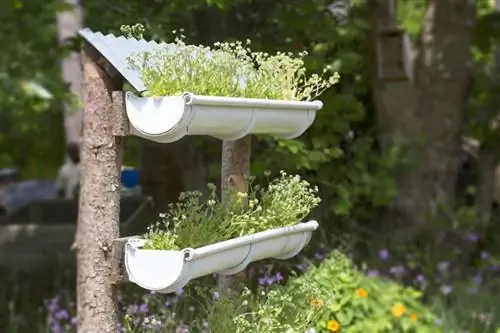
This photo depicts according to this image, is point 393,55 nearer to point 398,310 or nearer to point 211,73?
point 398,310

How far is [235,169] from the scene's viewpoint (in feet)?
12.3

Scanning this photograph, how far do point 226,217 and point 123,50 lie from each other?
0.69 metres

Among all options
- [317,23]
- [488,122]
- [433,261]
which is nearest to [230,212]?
[317,23]

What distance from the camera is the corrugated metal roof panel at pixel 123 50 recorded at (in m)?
3.16

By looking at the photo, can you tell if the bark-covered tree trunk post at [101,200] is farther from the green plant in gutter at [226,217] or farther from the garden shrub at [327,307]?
the garden shrub at [327,307]

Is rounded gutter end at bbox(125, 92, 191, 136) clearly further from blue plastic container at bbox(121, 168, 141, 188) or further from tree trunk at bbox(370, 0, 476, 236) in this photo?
tree trunk at bbox(370, 0, 476, 236)

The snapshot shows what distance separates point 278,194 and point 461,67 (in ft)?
12.8

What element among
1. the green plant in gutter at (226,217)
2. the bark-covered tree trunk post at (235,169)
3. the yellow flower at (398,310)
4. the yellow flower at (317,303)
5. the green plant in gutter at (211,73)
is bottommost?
the yellow flower at (398,310)

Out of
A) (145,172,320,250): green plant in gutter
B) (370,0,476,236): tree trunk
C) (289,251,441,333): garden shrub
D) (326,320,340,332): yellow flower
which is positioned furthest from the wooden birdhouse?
(145,172,320,250): green plant in gutter

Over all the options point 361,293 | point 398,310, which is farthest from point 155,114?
point 398,310

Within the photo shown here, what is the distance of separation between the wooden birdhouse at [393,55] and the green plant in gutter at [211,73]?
3.08 m

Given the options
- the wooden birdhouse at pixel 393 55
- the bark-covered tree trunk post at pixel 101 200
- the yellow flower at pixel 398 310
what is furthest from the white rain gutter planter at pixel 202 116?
the wooden birdhouse at pixel 393 55

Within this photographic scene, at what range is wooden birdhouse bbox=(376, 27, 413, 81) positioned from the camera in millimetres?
6680

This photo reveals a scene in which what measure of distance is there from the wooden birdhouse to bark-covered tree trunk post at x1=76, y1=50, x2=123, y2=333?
12.1 ft
